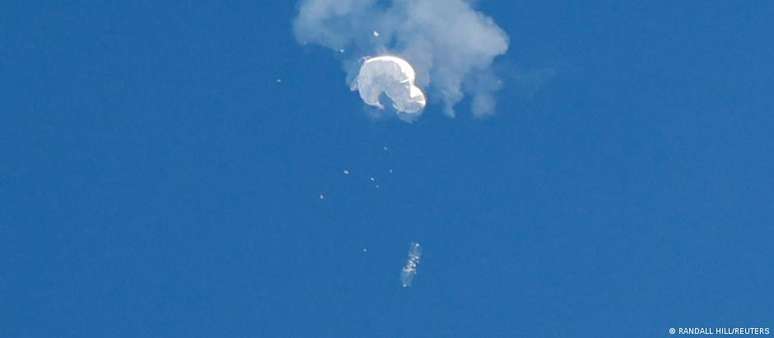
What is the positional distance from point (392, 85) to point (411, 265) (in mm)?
942

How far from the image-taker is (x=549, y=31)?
3.71m

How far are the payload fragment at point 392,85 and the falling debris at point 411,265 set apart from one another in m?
0.67

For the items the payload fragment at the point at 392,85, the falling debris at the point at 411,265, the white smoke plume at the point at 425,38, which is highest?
the white smoke plume at the point at 425,38

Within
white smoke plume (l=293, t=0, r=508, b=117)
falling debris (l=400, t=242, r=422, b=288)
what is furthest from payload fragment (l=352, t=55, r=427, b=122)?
falling debris (l=400, t=242, r=422, b=288)

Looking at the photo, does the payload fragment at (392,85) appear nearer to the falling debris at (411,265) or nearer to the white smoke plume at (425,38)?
the white smoke plume at (425,38)

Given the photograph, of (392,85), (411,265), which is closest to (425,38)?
(392,85)

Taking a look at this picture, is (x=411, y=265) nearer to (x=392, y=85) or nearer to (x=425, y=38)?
(x=392, y=85)

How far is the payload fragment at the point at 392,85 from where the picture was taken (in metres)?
3.70

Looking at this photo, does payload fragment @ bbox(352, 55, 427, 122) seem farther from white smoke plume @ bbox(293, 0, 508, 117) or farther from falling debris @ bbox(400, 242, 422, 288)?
falling debris @ bbox(400, 242, 422, 288)

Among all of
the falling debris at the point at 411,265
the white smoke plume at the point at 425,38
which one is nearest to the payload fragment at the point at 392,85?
the white smoke plume at the point at 425,38

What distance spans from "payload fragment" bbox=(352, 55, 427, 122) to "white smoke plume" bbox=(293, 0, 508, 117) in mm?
37

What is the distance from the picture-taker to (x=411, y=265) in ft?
12.4

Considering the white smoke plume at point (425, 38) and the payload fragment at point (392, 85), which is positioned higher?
the white smoke plume at point (425, 38)

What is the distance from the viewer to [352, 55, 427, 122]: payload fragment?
12.1 feet
